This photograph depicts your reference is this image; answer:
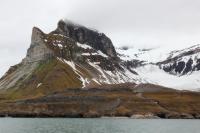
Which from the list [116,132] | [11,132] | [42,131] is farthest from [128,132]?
[11,132]

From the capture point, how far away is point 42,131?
400 feet

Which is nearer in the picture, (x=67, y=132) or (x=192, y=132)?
(x=67, y=132)

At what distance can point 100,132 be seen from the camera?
4756 inches

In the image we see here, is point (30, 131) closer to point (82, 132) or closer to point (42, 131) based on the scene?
point (42, 131)

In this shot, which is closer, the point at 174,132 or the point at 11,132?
the point at 11,132

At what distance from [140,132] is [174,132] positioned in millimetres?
9653

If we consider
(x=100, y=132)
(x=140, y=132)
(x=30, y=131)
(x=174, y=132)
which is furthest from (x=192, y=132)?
(x=30, y=131)

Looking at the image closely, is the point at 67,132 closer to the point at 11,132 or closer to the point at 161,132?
the point at 11,132

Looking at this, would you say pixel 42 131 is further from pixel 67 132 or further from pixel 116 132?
pixel 116 132

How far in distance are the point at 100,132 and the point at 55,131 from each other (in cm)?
1178

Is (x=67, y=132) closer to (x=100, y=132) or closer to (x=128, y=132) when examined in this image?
(x=100, y=132)

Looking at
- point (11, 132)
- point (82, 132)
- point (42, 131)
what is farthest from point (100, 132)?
point (11, 132)

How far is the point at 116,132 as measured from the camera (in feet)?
406

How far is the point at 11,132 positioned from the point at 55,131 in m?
11.2
